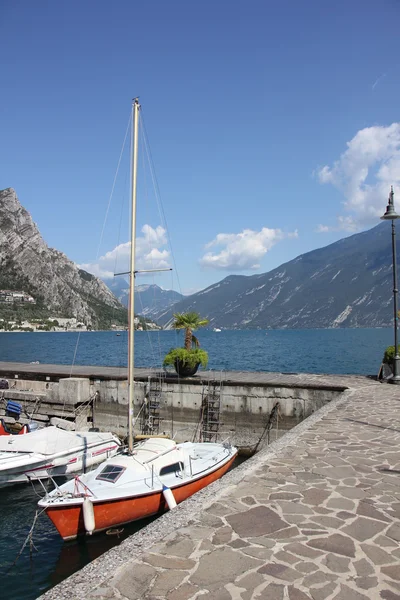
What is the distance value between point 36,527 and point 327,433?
29.5ft

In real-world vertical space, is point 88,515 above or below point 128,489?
below

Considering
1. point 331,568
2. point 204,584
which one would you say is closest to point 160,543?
point 204,584

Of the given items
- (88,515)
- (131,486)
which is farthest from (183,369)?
(88,515)

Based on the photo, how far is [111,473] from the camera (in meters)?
12.3

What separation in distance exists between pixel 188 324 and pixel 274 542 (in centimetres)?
1816

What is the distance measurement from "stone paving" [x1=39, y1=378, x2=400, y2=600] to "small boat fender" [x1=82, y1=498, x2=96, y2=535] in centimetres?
462

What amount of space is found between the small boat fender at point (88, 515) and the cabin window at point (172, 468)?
7.49 ft

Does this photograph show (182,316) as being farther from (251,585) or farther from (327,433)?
(251,585)

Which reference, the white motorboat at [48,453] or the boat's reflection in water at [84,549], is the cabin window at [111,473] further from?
the white motorboat at [48,453]

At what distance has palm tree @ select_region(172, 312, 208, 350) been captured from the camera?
76.6ft

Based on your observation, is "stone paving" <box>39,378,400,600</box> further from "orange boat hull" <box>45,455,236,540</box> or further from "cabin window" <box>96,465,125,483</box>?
"cabin window" <box>96,465,125,483</box>

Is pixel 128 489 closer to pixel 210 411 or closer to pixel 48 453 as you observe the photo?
pixel 48 453

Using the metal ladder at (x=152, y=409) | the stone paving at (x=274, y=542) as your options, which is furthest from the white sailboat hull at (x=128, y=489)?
the metal ladder at (x=152, y=409)

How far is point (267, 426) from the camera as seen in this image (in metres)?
20.1
